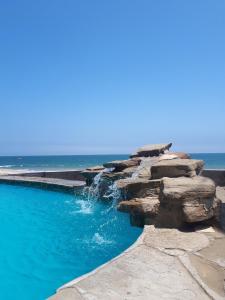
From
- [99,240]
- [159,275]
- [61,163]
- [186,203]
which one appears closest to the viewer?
[159,275]

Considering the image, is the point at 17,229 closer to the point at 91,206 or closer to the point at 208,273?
the point at 91,206

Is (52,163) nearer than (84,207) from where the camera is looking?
No

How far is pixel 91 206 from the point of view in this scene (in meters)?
8.76

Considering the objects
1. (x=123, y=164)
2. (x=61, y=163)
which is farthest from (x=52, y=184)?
(x=61, y=163)

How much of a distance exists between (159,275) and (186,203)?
1.49 m

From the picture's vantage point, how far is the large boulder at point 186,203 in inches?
158

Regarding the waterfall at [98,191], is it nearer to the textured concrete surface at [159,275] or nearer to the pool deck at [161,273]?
the pool deck at [161,273]

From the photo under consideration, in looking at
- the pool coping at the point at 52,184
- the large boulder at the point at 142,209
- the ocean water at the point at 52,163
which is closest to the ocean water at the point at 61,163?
the ocean water at the point at 52,163

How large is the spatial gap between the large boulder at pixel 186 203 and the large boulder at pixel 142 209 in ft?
0.42

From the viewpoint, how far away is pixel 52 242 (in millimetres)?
5621

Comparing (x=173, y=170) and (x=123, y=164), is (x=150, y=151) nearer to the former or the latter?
(x=123, y=164)

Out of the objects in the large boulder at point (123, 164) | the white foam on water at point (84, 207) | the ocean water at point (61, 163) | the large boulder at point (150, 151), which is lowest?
the ocean water at point (61, 163)

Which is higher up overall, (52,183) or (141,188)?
(141,188)

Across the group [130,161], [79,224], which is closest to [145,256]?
[79,224]
